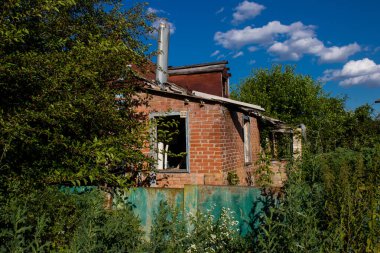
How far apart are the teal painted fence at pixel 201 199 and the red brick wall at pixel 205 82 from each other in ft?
28.5

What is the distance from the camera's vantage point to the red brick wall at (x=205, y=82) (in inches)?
548

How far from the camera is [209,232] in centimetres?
299

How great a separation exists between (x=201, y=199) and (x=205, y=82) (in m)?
9.33

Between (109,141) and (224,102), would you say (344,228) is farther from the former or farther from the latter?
(224,102)

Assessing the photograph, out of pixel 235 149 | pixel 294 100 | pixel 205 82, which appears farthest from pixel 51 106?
pixel 294 100

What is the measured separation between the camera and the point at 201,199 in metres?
5.48

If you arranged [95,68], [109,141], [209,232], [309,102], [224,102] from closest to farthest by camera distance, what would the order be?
1. [209,232]
2. [109,141]
3. [95,68]
4. [224,102]
5. [309,102]

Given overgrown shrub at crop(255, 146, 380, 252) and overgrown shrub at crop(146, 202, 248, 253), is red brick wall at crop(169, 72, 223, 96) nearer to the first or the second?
overgrown shrub at crop(255, 146, 380, 252)

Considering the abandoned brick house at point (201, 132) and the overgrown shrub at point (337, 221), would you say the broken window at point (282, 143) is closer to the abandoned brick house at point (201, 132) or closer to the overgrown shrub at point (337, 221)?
the abandoned brick house at point (201, 132)

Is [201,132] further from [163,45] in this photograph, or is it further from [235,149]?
[163,45]

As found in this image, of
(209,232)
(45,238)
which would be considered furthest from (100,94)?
(209,232)

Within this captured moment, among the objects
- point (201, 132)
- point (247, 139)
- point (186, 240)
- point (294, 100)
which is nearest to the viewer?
point (186, 240)

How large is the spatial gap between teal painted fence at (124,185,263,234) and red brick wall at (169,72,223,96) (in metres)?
8.68

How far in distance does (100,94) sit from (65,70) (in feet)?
3.46
